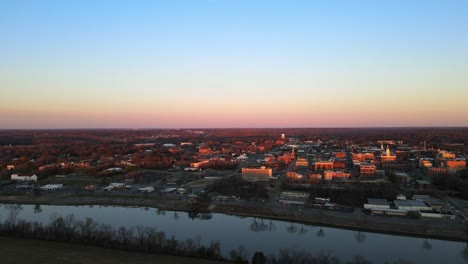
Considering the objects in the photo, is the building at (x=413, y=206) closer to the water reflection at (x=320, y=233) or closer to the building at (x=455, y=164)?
the water reflection at (x=320, y=233)

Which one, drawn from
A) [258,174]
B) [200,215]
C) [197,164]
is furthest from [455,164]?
[200,215]

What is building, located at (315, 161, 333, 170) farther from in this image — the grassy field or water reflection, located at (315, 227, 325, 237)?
the grassy field

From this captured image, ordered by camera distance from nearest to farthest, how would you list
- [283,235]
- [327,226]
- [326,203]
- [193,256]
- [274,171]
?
1. [193,256]
2. [283,235]
3. [327,226]
4. [326,203]
5. [274,171]

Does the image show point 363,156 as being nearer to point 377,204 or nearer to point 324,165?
point 324,165

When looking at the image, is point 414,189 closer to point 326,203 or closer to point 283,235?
point 326,203

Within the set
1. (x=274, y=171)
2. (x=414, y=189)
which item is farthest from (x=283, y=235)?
(x=274, y=171)
